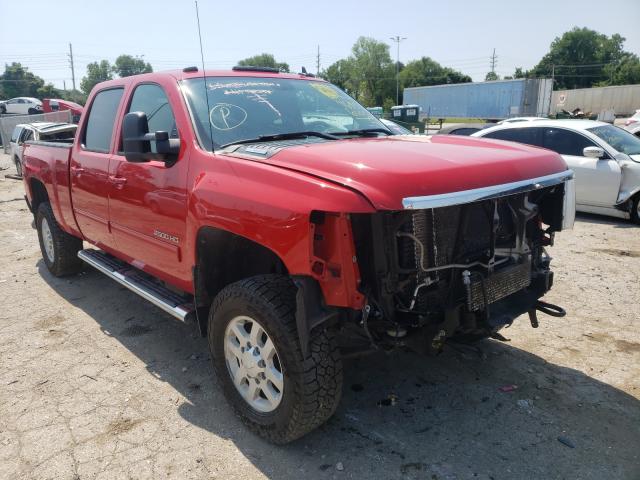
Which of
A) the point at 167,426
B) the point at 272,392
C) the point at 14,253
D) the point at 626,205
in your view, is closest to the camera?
the point at 272,392

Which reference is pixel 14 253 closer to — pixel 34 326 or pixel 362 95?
pixel 34 326

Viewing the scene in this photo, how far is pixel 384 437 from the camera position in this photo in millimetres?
2920

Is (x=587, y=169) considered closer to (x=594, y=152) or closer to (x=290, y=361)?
(x=594, y=152)

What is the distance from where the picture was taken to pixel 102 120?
14.8 feet

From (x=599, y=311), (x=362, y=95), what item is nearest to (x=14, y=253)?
(x=599, y=311)

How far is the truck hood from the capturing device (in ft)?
7.34

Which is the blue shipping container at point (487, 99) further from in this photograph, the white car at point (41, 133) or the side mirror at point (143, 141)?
the side mirror at point (143, 141)

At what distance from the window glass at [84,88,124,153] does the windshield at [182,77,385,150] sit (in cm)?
114

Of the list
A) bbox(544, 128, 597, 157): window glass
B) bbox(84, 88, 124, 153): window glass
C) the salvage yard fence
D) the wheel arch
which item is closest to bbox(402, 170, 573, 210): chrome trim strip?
the wheel arch

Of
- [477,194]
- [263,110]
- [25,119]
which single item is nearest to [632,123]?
[263,110]

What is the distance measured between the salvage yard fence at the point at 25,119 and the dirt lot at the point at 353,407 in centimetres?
2196

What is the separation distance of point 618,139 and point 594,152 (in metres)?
0.85

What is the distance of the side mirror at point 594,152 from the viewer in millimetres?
7911

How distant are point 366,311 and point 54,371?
264 cm
